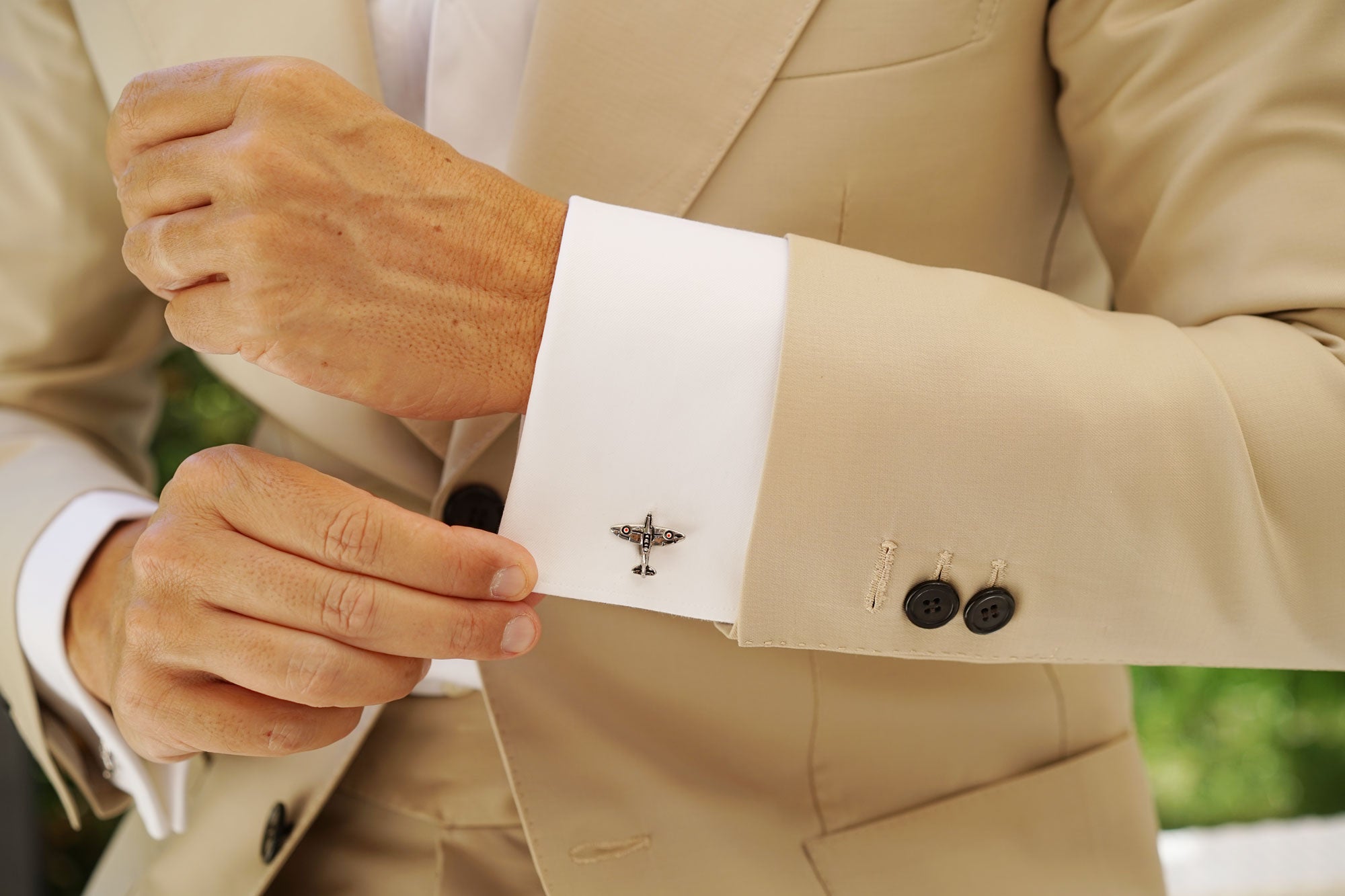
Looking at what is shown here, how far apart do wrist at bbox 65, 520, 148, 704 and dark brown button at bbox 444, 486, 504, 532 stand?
0.30 metres

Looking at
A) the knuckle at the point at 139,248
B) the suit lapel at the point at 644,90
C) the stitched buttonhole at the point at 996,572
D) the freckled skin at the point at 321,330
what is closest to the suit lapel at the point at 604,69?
the suit lapel at the point at 644,90

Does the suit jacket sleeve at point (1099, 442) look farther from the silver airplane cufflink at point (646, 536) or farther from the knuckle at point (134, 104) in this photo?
the knuckle at point (134, 104)

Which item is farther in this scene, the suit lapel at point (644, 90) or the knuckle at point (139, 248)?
the suit lapel at point (644, 90)

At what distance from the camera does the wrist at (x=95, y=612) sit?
78cm

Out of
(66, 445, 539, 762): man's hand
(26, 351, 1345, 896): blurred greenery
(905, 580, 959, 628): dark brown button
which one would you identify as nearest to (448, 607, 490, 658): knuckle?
(66, 445, 539, 762): man's hand

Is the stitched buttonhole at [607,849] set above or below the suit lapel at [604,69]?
below

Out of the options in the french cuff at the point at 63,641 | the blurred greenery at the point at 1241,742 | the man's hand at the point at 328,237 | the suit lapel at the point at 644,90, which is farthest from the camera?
the blurred greenery at the point at 1241,742

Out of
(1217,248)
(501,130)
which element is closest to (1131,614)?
(1217,248)

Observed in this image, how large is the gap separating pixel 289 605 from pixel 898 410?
0.39 m

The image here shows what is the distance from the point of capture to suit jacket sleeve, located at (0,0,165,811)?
2.81ft

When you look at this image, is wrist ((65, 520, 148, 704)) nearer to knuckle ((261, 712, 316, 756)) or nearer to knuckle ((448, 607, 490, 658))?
knuckle ((261, 712, 316, 756))

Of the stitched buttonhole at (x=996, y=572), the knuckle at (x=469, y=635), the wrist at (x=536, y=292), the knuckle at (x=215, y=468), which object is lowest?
the knuckle at (x=469, y=635)

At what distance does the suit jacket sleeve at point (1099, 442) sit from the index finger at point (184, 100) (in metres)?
0.35

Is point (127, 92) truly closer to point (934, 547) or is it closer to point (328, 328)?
point (328, 328)
